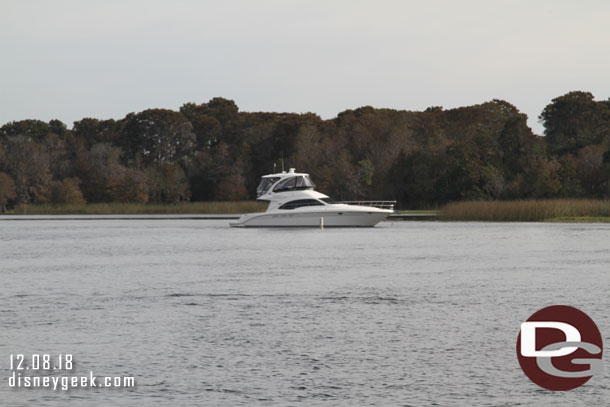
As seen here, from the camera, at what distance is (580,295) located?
2392cm

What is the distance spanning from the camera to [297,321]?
1991 cm

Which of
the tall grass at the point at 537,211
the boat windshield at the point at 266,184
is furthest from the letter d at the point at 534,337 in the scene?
the tall grass at the point at 537,211

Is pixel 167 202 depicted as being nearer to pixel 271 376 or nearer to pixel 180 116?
pixel 180 116

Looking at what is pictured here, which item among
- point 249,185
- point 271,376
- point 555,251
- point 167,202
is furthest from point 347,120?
point 271,376

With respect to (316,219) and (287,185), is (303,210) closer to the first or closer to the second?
(316,219)

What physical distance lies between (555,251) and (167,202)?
9161 centimetres

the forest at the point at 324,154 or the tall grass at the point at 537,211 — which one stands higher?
the forest at the point at 324,154

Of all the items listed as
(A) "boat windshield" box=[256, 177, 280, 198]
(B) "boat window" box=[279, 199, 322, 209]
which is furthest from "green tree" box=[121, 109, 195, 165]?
(B) "boat window" box=[279, 199, 322, 209]

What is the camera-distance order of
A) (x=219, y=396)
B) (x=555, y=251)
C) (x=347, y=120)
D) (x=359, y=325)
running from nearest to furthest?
(x=219, y=396), (x=359, y=325), (x=555, y=251), (x=347, y=120)

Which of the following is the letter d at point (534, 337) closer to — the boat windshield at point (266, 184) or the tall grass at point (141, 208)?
the boat windshield at point (266, 184)

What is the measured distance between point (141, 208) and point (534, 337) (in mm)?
94789

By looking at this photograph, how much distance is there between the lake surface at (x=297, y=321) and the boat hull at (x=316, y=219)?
2703cm

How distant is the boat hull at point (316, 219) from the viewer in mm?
69750

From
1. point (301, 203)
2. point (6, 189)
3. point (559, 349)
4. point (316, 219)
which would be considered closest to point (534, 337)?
point (559, 349)
